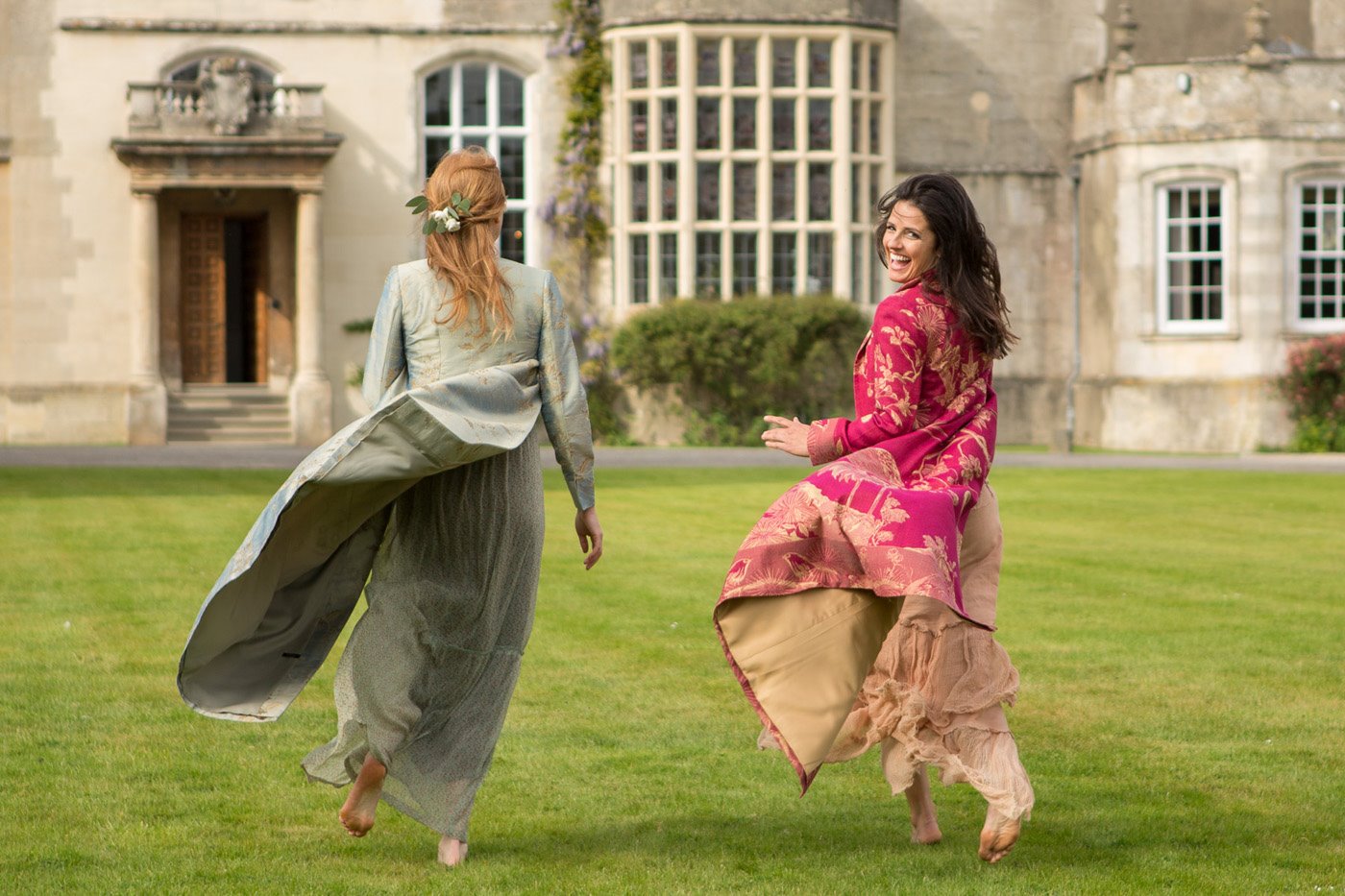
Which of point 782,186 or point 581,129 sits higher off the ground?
point 581,129

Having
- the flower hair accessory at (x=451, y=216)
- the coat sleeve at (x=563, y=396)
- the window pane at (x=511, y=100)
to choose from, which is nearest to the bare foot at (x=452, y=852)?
the coat sleeve at (x=563, y=396)

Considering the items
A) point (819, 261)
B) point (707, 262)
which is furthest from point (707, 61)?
point (819, 261)

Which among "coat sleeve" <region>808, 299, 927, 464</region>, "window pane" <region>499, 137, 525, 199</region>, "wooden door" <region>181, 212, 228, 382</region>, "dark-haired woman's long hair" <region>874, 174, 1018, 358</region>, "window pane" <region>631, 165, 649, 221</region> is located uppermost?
"window pane" <region>499, 137, 525, 199</region>

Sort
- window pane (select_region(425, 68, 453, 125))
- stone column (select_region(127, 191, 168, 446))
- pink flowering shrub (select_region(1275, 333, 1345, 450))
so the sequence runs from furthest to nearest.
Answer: window pane (select_region(425, 68, 453, 125)) < stone column (select_region(127, 191, 168, 446)) < pink flowering shrub (select_region(1275, 333, 1345, 450))

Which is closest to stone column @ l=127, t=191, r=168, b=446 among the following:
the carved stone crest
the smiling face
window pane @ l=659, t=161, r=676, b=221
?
the carved stone crest

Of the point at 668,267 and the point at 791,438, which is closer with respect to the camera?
the point at 791,438

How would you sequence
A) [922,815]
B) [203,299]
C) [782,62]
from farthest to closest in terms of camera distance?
[203,299]
[782,62]
[922,815]

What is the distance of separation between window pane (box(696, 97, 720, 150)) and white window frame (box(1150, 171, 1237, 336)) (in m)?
6.02

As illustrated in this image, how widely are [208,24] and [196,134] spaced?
1959 mm

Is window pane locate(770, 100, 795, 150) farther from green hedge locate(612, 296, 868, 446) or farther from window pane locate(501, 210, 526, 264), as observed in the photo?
window pane locate(501, 210, 526, 264)

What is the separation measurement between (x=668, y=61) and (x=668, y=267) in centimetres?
277

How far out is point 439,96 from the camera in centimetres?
2680

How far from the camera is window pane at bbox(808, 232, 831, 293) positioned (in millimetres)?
26094

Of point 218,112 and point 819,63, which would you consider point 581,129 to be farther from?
point 218,112
